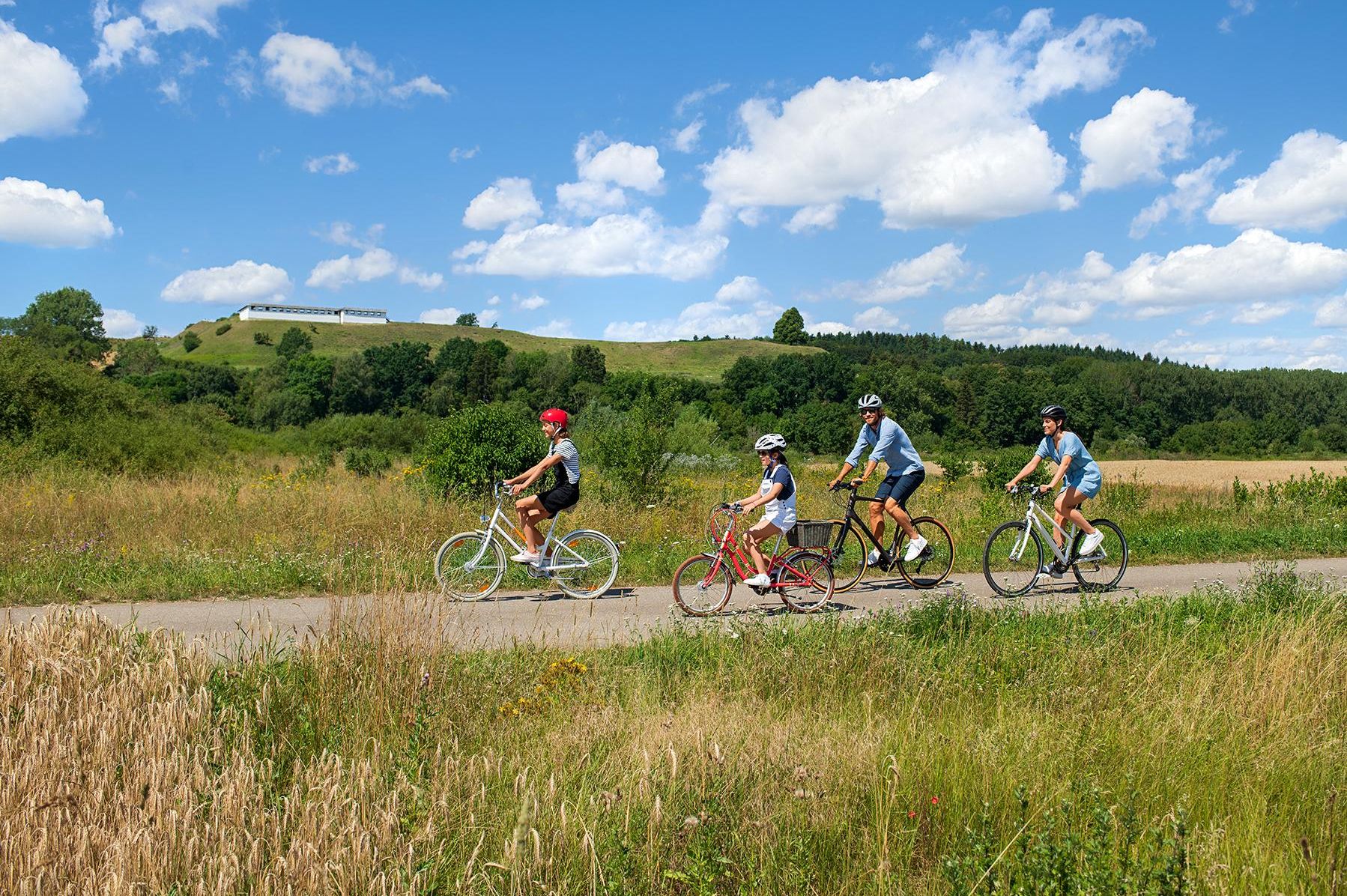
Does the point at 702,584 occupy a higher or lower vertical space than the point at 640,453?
lower

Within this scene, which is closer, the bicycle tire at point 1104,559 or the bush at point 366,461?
the bicycle tire at point 1104,559

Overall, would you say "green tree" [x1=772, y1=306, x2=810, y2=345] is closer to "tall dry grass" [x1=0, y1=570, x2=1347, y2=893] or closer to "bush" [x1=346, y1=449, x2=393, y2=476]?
"bush" [x1=346, y1=449, x2=393, y2=476]

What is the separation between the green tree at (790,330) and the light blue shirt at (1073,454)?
120m

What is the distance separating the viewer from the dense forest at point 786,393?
52438mm

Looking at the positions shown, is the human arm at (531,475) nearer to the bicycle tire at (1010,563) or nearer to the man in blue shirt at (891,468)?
the man in blue shirt at (891,468)

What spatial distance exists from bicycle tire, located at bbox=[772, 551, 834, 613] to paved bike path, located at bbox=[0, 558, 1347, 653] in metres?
0.18

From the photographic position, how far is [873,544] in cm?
1091

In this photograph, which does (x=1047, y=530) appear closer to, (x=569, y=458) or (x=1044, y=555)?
(x=1044, y=555)

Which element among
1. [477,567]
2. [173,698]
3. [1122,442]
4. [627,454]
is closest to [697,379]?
[1122,442]

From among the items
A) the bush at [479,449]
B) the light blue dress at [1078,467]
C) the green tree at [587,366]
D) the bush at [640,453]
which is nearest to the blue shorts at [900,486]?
the light blue dress at [1078,467]

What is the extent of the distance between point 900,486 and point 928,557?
2.98 feet

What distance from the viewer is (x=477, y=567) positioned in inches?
396

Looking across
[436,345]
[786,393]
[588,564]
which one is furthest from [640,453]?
[436,345]

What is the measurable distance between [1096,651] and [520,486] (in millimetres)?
5663
